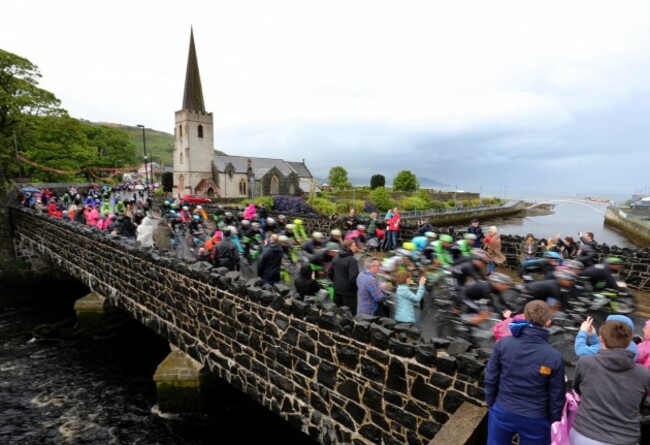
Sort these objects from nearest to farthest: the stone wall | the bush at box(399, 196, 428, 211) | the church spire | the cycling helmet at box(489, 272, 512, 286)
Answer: the stone wall, the cycling helmet at box(489, 272, 512, 286), the bush at box(399, 196, 428, 211), the church spire

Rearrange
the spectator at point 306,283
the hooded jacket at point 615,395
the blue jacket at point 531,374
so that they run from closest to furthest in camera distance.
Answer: the hooded jacket at point 615,395, the blue jacket at point 531,374, the spectator at point 306,283

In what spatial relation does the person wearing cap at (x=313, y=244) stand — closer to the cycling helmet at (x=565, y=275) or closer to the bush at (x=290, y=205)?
the cycling helmet at (x=565, y=275)

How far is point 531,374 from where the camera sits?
319 centimetres

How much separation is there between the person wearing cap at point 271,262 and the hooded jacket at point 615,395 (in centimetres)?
666

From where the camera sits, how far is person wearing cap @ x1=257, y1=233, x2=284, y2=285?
8.71 meters

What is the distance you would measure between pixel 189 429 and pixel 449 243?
7.77m

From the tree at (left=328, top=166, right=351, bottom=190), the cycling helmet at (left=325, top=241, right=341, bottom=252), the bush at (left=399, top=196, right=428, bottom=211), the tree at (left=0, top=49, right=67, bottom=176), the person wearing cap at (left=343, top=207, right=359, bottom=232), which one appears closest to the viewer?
the cycling helmet at (left=325, top=241, right=341, bottom=252)

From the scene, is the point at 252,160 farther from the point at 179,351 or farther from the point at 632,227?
the point at 179,351

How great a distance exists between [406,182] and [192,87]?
136ft

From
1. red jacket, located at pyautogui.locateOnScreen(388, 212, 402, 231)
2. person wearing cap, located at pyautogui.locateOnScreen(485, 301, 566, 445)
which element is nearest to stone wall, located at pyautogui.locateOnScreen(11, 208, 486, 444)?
person wearing cap, located at pyautogui.locateOnScreen(485, 301, 566, 445)

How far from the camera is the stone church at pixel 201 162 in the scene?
60.0 metres

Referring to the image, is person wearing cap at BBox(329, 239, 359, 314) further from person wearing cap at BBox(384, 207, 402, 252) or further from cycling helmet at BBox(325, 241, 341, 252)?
person wearing cap at BBox(384, 207, 402, 252)

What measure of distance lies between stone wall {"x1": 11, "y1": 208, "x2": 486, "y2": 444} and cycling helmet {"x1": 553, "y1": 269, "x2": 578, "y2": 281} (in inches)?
143

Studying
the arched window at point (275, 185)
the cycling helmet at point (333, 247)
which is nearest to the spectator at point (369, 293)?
the cycling helmet at point (333, 247)
